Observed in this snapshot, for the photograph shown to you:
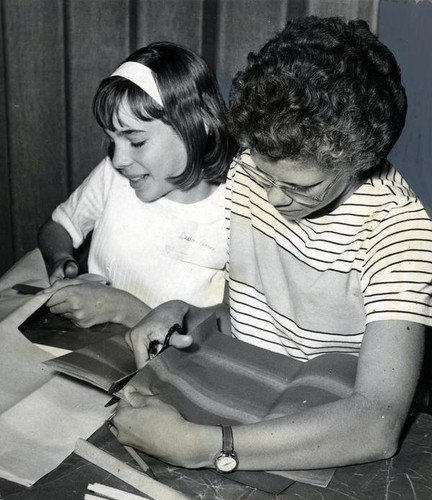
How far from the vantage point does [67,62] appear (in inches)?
105

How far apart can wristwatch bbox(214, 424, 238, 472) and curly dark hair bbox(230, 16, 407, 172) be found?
525mm

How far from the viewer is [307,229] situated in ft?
5.69

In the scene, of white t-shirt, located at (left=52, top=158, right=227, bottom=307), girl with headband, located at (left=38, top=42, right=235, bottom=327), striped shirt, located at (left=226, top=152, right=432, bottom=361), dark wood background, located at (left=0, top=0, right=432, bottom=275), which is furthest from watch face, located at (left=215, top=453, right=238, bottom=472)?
dark wood background, located at (left=0, top=0, right=432, bottom=275)

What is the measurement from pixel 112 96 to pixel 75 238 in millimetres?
544

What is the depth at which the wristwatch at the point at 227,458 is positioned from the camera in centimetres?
134

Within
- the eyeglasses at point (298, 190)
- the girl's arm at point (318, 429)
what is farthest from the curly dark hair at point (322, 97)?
the girl's arm at point (318, 429)

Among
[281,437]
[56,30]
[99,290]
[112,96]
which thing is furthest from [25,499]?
[56,30]

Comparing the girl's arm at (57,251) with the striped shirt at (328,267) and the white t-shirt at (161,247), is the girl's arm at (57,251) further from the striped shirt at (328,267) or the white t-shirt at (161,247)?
the striped shirt at (328,267)

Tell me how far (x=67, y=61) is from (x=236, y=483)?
1778 millimetres

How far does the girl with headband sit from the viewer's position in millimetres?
1963

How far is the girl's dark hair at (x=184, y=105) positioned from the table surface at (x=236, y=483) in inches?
32.9

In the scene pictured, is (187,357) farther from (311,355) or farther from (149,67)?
(149,67)

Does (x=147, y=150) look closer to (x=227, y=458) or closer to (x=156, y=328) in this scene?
(x=156, y=328)

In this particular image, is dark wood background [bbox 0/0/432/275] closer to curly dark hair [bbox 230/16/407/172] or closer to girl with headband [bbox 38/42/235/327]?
girl with headband [bbox 38/42/235/327]
